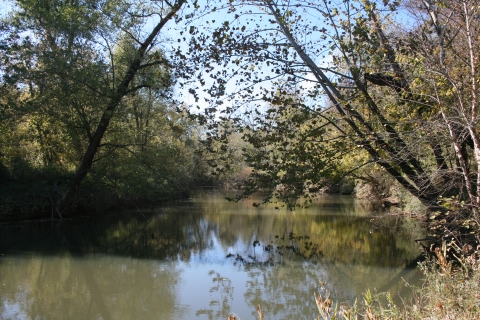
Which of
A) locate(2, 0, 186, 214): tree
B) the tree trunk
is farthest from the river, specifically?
locate(2, 0, 186, 214): tree

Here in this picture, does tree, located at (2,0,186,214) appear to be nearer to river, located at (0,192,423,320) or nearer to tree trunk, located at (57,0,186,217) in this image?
tree trunk, located at (57,0,186,217)

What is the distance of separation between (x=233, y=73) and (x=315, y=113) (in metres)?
1.87

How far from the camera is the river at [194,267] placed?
7.70 metres

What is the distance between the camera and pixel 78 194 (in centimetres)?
1869

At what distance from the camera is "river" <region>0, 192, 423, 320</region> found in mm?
7703

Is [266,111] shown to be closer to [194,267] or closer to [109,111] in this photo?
[194,267]

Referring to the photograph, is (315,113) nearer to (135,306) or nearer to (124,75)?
(135,306)

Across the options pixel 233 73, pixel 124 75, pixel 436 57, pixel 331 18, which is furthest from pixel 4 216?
pixel 436 57

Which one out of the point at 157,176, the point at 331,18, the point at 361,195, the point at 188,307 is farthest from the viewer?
the point at 361,195

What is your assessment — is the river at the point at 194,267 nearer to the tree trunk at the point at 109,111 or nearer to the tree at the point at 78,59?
the tree trunk at the point at 109,111

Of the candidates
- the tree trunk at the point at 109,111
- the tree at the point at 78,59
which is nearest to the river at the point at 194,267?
the tree trunk at the point at 109,111

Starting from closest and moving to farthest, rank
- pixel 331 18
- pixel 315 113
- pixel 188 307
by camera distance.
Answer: pixel 188 307 → pixel 331 18 → pixel 315 113

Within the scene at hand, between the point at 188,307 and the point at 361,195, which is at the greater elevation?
the point at 361,195

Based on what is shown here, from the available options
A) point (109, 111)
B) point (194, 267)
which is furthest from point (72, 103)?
point (194, 267)
